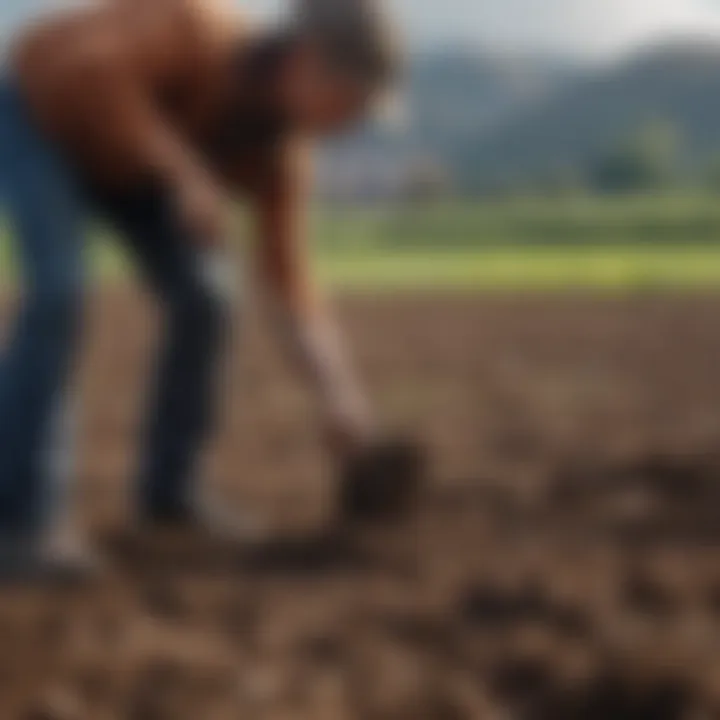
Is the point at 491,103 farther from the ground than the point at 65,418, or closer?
farther from the ground

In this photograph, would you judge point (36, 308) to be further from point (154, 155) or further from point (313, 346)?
point (313, 346)

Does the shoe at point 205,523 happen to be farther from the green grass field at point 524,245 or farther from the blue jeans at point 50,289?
the green grass field at point 524,245

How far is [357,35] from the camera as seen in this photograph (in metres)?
1.35

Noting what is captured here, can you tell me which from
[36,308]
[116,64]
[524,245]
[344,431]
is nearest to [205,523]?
[344,431]

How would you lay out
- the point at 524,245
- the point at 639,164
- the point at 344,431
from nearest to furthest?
1. the point at 344,431
2. the point at 639,164
3. the point at 524,245

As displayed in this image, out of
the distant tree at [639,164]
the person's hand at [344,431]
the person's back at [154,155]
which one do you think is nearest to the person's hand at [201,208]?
the person's back at [154,155]

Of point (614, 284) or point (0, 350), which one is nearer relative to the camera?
point (0, 350)

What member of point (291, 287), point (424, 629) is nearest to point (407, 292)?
point (291, 287)

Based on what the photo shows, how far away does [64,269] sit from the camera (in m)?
1.39

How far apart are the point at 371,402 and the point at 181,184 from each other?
43.4 inches

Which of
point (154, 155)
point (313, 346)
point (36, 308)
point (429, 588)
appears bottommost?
point (429, 588)

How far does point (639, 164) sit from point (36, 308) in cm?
74

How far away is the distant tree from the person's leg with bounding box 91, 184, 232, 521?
0.51 meters

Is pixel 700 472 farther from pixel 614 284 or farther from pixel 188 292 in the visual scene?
pixel 614 284
